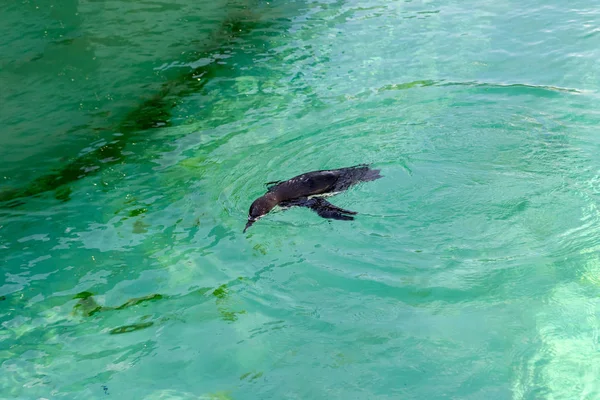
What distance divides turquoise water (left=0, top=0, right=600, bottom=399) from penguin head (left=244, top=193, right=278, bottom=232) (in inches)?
5.3

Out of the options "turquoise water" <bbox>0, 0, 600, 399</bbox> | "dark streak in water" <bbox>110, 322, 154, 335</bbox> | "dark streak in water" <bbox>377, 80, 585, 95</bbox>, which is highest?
"dark streak in water" <bbox>377, 80, 585, 95</bbox>

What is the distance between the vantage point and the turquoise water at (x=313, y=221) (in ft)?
15.8

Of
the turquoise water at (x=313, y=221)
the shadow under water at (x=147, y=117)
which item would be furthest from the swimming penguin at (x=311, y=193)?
the shadow under water at (x=147, y=117)

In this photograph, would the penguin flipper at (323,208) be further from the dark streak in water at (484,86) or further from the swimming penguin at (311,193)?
the dark streak in water at (484,86)

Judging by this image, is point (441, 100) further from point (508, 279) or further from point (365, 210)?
point (508, 279)

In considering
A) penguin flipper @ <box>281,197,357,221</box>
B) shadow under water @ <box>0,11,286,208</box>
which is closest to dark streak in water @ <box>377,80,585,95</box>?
shadow under water @ <box>0,11,286,208</box>

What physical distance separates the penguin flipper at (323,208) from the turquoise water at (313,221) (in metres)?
0.14

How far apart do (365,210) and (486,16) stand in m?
6.70

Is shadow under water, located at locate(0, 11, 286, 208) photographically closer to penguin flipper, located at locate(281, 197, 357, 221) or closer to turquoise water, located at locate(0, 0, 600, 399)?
turquoise water, located at locate(0, 0, 600, 399)

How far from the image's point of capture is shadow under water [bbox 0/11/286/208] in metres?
7.96

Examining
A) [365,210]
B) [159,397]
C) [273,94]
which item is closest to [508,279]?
[365,210]

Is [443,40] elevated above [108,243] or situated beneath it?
elevated above

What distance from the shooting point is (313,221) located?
633 cm

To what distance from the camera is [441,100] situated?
8.48 metres
